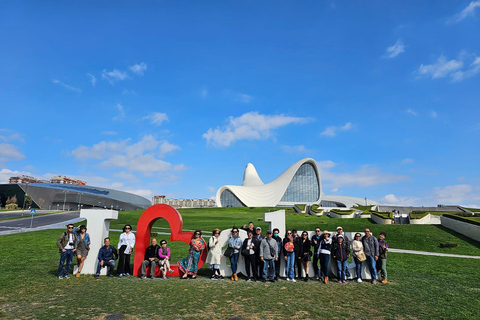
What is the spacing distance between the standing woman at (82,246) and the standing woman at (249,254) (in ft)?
15.7

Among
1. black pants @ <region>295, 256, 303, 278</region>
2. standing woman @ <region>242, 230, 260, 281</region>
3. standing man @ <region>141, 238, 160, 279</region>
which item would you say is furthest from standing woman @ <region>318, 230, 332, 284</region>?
standing man @ <region>141, 238, 160, 279</region>

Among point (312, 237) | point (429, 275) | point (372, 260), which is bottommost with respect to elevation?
point (429, 275)

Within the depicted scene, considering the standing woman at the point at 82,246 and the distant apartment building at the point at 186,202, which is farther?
the distant apartment building at the point at 186,202

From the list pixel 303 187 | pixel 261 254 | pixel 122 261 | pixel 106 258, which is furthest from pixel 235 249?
pixel 303 187

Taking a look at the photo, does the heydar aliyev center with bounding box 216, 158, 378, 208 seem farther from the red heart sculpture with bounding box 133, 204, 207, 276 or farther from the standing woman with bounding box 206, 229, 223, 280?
the standing woman with bounding box 206, 229, 223, 280

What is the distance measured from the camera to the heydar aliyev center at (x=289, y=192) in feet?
227

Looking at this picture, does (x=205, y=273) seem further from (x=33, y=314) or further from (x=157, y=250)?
(x=33, y=314)

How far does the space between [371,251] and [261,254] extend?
3.27 m

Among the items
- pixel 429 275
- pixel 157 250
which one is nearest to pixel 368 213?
pixel 429 275

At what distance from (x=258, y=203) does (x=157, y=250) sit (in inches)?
2369

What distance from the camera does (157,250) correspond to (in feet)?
29.8

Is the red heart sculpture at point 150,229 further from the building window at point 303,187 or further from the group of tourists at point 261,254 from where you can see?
the building window at point 303,187

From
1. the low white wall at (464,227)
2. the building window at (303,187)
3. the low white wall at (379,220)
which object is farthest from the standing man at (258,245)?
the building window at (303,187)

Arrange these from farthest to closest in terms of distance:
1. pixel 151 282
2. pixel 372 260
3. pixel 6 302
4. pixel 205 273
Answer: pixel 205 273
pixel 372 260
pixel 151 282
pixel 6 302
